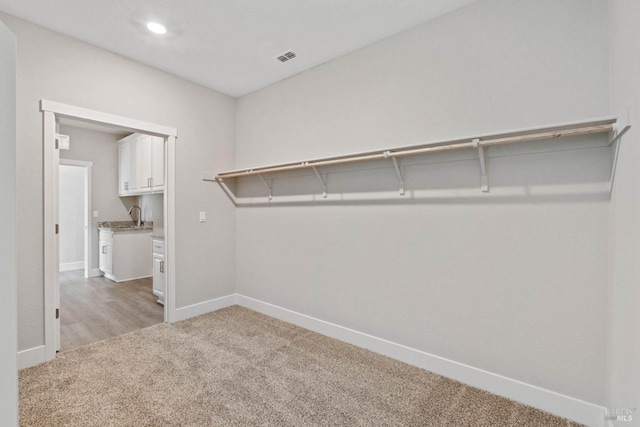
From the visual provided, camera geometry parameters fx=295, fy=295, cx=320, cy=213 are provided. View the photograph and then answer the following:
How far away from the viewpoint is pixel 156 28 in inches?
94.0

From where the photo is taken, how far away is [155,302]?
156 inches

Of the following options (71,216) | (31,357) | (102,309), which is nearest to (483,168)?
(31,357)

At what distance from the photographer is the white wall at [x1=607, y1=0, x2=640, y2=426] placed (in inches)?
46.5

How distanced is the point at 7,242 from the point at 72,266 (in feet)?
21.6

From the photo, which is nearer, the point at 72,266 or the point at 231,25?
the point at 231,25

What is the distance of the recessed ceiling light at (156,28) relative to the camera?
234cm

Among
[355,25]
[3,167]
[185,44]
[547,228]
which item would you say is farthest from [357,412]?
[185,44]

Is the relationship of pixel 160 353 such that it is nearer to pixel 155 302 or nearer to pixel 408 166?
pixel 155 302

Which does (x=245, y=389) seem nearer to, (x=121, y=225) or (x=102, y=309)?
(x=102, y=309)

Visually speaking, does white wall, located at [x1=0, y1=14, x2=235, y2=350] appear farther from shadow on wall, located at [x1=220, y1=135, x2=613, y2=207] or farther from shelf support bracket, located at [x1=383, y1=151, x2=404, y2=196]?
shelf support bracket, located at [x1=383, y1=151, x2=404, y2=196]

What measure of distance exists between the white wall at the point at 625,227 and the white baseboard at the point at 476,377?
7.1 inches

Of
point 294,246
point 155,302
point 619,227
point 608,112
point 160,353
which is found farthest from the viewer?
point 155,302

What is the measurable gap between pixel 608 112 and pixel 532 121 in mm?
343

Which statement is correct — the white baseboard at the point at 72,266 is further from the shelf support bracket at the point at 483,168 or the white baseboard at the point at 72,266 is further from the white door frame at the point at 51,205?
the shelf support bracket at the point at 483,168
